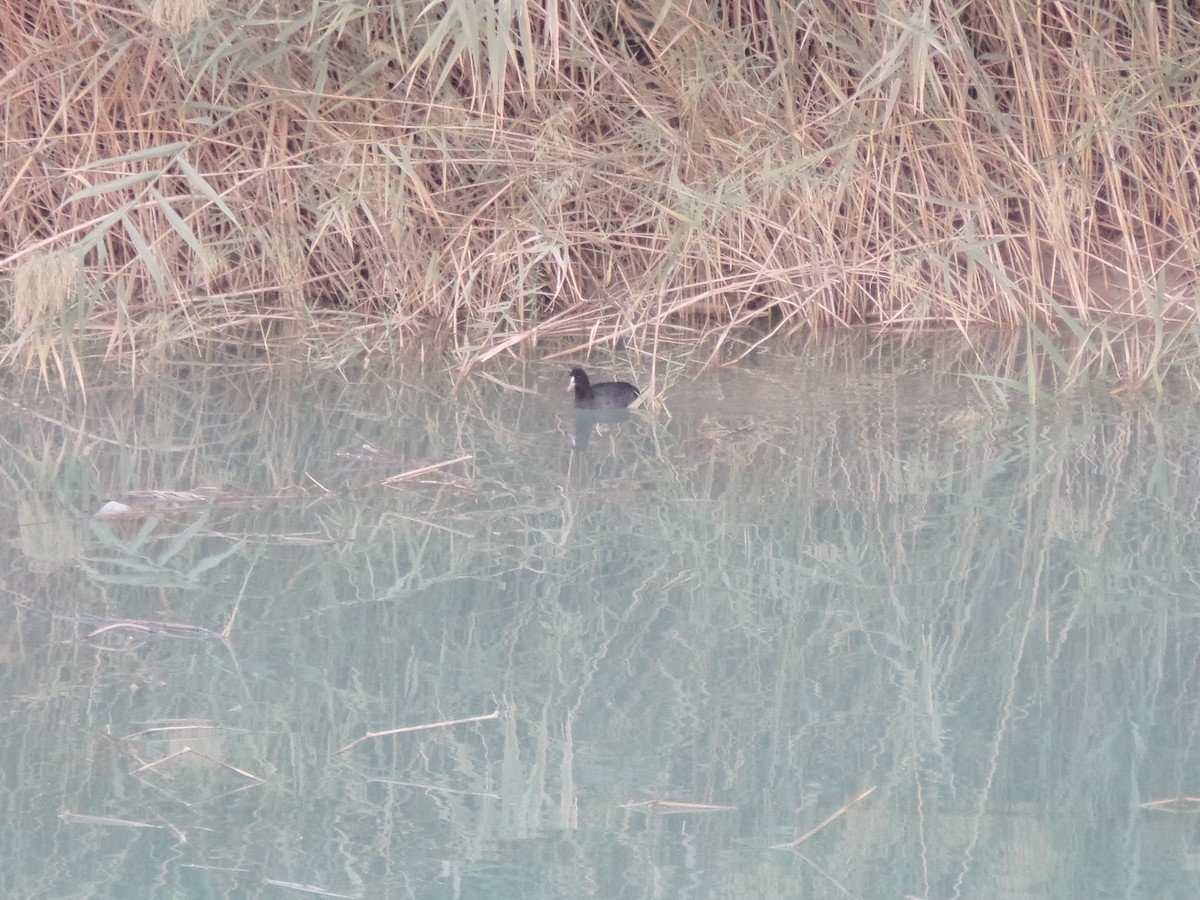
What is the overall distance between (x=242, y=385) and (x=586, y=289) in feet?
2.85

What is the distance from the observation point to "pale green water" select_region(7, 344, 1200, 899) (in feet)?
4.47

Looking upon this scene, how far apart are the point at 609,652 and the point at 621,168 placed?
182cm

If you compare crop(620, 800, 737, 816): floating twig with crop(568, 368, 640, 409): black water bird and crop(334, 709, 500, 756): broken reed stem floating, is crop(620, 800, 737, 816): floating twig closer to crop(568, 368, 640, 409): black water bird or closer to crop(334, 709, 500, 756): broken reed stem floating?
crop(334, 709, 500, 756): broken reed stem floating

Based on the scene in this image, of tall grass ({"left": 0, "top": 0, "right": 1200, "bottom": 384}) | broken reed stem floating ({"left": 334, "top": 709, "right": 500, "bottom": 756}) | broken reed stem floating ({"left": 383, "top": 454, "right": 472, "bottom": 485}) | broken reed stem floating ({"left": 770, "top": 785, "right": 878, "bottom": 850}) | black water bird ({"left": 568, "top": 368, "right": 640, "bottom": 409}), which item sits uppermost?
tall grass ({"left": 0, "top": 0, "right": 1200, "bottom": 384})

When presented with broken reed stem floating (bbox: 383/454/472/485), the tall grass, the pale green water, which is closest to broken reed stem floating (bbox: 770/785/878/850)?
the pale green water

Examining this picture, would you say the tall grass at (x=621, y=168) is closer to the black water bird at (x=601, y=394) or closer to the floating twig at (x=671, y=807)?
the black water bird at (x=601, y=394)

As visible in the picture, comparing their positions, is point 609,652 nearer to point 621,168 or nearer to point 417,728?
point 417,728

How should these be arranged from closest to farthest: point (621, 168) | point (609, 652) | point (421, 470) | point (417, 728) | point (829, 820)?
point (829, 820), point (417, 728), point (609, 652), point (421, 470), point (621, 168)

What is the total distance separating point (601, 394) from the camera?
2762mm

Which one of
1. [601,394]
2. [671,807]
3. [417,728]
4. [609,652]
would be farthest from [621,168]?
[671,807]

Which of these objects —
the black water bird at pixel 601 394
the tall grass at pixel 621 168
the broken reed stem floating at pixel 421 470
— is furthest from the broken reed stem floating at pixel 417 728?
the tall grass at pixel 621 168

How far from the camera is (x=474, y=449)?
101 inches

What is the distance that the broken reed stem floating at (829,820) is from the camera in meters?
1.37

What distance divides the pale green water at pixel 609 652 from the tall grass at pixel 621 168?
0.59 m
